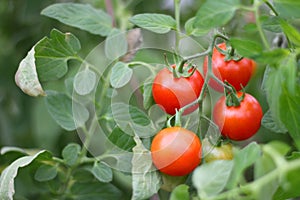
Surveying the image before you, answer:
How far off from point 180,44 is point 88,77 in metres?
0.13

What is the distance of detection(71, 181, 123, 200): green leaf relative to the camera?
85cm

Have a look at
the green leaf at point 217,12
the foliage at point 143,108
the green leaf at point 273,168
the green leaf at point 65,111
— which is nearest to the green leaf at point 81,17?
the foliage at point 143,108

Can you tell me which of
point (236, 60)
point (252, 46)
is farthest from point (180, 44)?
point (252, 46)

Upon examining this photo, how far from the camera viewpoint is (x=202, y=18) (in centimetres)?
58

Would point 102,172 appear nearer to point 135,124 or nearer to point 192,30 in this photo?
point 135,124

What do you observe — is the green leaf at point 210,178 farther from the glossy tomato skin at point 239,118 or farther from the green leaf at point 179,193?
the glossy tomato skin at point 239,118

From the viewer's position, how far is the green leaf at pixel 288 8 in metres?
0.57

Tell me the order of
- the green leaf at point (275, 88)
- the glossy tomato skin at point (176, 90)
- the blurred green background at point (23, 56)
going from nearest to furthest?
the green leaf at point (275, 88), the glossy tomato skin at point (176, 90), the blurred green background at point (23, 56)

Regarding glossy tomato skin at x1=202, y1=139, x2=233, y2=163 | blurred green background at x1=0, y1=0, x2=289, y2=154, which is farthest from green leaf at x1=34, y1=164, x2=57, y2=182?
blurred green background at x1=0, y1=0, x2=289, y2=154

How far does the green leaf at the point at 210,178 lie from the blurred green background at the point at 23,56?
24.3 inches

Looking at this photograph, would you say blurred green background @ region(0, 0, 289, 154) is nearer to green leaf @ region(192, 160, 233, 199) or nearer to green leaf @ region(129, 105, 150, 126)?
green leaf @ region(129, 105, 150, 126)

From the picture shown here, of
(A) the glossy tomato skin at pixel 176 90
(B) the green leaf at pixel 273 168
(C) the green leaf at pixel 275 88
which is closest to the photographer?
(B) the green leaf at pixel 273 168

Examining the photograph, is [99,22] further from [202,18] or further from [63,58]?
[202,18]

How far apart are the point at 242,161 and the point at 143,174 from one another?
16cm
